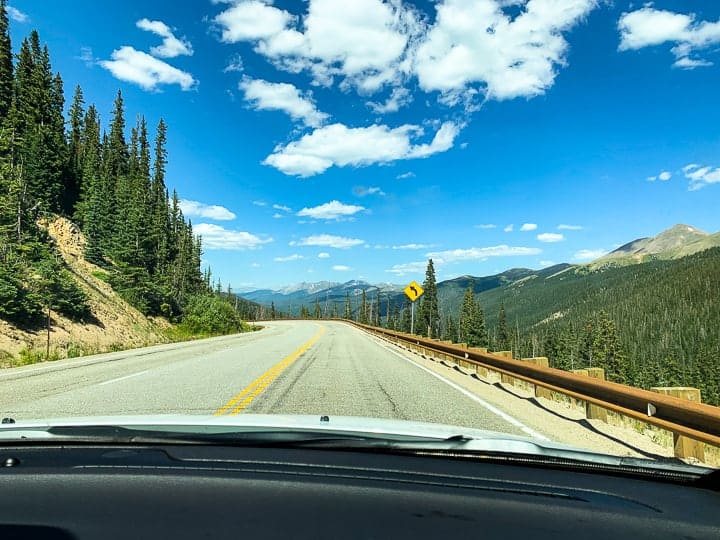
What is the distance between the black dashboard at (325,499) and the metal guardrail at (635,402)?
3.25m

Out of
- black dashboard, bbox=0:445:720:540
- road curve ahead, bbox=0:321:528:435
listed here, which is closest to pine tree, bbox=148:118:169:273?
road curve ahead, bbox=0:321:528:435

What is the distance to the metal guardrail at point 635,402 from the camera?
5113 millimetres

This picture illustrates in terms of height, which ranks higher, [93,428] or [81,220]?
[81,220]

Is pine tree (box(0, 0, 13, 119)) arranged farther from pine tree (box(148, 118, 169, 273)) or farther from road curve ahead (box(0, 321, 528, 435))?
road curve ahead (box(0, 321, 528, 435))

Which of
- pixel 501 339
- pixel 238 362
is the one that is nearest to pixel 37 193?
pixel 238 362

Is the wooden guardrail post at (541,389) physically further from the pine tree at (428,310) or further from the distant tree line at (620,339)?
the pine tree at (428,310)

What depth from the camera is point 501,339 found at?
112875 millimetres

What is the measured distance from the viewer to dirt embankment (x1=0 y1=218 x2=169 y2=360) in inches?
878

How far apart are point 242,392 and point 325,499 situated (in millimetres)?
8574

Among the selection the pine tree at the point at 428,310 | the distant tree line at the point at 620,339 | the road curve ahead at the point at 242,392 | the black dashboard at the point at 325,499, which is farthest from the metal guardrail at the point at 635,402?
the pine tree at the point at 428,310

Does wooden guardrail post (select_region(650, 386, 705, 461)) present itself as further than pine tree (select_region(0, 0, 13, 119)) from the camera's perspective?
No

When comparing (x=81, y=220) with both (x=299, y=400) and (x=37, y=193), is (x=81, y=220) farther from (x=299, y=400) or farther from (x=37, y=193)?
(x=299, y=400)

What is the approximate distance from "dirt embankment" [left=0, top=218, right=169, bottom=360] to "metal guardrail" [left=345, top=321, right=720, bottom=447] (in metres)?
19.0

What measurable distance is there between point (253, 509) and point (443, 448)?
4.23ft
